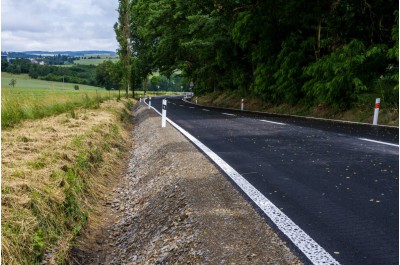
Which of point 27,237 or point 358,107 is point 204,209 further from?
point 358,107

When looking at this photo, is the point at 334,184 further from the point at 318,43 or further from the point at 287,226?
the point at 318,43

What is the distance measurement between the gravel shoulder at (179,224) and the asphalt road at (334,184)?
0.41m

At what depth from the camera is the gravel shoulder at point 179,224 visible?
106 inches

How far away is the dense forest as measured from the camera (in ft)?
43.6

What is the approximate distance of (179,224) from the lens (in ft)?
11.3

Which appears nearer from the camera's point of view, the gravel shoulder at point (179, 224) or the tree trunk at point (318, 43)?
the gravel shoulder at point (179, 224)

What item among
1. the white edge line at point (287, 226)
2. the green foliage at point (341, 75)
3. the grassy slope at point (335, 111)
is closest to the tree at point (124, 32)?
the grassy slope at point (335, 111)

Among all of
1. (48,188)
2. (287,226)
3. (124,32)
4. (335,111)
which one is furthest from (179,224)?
(124,32)

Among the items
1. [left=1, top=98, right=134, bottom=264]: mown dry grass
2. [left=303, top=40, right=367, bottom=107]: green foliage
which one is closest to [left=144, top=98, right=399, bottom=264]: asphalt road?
[left=1, top=98, right=134, bottom=264]: mown dry grass

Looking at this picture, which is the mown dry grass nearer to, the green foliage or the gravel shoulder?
the gravel shoulder

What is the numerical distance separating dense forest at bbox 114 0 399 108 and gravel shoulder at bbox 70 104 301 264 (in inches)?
365

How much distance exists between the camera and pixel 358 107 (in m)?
13.6

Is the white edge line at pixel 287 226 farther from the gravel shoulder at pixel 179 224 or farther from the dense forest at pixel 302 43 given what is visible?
the dense forest at pixel 302 43

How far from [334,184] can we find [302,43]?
1462 centimetres
